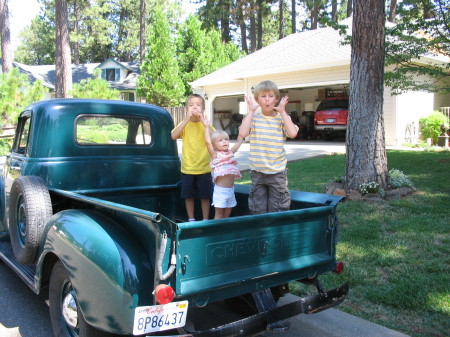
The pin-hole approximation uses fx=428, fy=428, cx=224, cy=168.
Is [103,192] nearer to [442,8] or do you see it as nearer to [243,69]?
[442,8]

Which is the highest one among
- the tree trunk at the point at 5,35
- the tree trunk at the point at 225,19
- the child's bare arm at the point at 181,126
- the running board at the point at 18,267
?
the tree trunk at the point at 225,19

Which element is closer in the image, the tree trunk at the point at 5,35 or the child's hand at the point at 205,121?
the child's hand at the point at 205,121

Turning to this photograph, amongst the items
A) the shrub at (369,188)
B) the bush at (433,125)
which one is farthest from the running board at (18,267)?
the bush at (433,125)

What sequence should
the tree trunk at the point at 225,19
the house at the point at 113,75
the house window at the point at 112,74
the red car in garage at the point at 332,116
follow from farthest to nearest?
the house window at the point at 112,74, the house at the point at 113,75, the tree trunk at the point at 225,19, the red car in garage at the point at 332,116

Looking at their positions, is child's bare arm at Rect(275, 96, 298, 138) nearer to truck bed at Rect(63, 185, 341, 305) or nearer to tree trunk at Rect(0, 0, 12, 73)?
truck bed at Rect(63, 185, 341, 305)

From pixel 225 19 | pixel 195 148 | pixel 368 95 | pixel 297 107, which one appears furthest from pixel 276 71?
pixel 225 19

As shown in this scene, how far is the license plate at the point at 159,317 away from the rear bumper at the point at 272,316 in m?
0.09

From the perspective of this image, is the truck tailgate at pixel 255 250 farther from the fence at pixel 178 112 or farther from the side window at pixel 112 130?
the fence at pixel 178 112

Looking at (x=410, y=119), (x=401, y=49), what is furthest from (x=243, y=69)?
(x=401, y=49)

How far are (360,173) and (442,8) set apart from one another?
4178 mm

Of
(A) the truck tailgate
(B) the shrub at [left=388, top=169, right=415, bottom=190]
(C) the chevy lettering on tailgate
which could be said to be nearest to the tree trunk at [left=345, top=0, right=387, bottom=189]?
→ (B) the shrub at [left=388, top=169, right=415, bottom=190]

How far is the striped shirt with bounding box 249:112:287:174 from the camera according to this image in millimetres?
3561

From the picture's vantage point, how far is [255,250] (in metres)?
2.65

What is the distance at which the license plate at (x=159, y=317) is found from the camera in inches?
86.2
